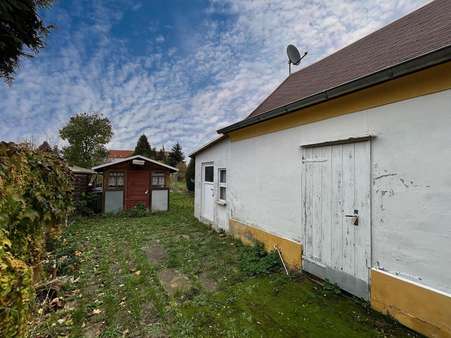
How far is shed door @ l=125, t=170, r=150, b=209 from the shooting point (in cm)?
1130

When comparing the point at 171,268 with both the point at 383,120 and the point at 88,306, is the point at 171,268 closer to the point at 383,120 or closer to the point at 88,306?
the point at 88,306

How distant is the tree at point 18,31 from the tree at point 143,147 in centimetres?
2878

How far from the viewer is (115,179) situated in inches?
436

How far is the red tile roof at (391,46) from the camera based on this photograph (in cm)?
322

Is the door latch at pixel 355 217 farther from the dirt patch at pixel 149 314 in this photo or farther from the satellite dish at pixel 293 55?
the satellite dish at pixel 293 55

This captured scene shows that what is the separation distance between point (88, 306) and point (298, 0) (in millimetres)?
7704

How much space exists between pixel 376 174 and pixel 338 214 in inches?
32.9

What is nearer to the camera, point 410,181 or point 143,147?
point 410,181

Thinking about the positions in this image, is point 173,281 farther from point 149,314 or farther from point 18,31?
point 18,31

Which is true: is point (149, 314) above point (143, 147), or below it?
below

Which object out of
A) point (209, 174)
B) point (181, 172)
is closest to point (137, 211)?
point (209, 174)

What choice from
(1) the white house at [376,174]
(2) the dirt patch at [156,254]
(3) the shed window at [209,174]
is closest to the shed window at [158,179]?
(3) the shed window at [209,174]

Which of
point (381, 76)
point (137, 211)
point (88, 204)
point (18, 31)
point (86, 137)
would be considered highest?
point (86, 137)

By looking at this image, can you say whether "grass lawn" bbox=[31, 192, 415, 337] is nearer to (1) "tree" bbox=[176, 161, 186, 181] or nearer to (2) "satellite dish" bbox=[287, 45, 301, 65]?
(2) "satellite dish" bbox=[287, 45, 301, 65]
